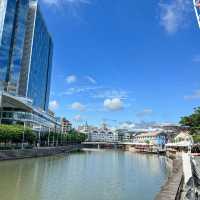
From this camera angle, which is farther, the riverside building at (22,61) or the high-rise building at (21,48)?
the high-rise building at (21,48)

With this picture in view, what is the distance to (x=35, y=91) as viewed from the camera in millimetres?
139750

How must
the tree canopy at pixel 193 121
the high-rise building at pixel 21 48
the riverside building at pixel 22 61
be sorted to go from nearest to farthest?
the tree canopy at pixel 193 121 → the riverside building at pixel 22 61 → the high-rise building at pixel 21 48

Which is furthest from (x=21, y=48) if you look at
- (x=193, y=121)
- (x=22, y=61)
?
(x=193, y=121)

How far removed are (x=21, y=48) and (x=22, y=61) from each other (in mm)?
7090

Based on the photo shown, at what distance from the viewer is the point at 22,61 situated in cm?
12631

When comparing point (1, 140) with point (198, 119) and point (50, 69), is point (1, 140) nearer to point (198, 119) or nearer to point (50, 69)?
point (198, 119)

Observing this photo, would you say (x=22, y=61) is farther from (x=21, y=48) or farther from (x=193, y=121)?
(x=193, y=121)

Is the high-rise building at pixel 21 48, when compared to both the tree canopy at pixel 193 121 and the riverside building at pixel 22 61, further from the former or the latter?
the tree canopy at pixel 193 121

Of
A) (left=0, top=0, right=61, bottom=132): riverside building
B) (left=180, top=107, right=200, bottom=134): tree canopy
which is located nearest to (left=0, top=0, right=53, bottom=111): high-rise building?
(left=0, top=0, right=61, bottom=132): riverside building

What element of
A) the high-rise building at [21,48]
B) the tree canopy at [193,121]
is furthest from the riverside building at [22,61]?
the tree canopy at [193,121]

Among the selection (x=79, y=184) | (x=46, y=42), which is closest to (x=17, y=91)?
(x=46, y=42)

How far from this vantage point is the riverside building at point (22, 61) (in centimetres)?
10519

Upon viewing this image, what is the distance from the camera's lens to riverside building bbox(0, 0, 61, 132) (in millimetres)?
105188

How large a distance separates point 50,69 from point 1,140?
123 meters
